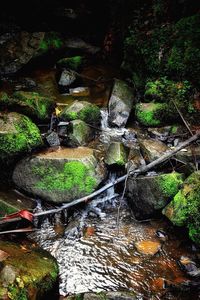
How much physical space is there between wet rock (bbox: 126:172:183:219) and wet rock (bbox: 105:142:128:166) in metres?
0.61

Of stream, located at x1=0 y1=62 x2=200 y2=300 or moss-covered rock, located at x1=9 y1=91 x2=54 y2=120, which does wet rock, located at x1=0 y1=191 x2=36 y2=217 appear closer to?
stream, located at x1=0 y1=62 x2=200 y2=300

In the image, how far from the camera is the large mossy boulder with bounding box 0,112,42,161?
5.99 meters

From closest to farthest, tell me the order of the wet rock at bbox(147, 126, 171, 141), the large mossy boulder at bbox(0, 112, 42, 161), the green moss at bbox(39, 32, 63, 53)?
the large mossy boulder at bbox(0, 112, 42, 161) < the wet rock at bbox(147, 126, 171, 141) < the green moss at bbox(39, 32, 63, 53)

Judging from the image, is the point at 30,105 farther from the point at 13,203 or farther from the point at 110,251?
the point at 110,251

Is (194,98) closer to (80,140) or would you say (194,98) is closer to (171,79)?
(171,79)

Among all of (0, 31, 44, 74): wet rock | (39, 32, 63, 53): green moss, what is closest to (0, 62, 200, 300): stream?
(0, 31, 44, 74): wet rock

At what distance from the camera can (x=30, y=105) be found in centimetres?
724

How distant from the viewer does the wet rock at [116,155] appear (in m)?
6.27

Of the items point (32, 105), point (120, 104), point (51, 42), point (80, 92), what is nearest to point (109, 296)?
point (32, 105)

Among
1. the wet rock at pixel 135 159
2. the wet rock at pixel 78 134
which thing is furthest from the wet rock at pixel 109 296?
the wet rock at pixel 78 134

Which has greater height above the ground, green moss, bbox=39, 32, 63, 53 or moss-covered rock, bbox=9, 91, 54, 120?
green moss, bbox=39, 32, 63, 53

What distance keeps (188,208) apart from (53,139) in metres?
3.28

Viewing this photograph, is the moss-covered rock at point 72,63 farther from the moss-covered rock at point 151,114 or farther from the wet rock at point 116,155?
the wet rock at point 116,155

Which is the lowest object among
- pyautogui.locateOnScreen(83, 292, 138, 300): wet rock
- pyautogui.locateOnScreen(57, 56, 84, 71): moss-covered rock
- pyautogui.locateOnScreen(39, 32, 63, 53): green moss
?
pyautogui.locateOnScreen(83, 292, 138, 300): wet rock
